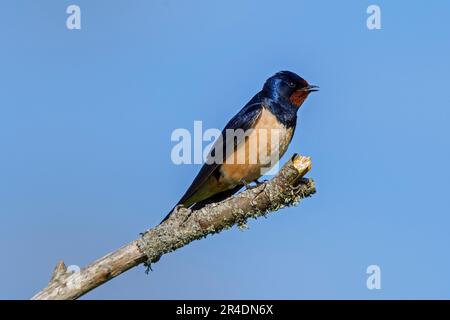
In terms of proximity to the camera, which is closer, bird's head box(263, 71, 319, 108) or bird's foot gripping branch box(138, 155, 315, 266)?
bird's foot gripping branch box(138, 155, 315, 266)

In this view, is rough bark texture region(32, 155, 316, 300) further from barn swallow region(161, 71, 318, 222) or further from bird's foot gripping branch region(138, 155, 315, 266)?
barn swallow region(161, 71, 318, 222)

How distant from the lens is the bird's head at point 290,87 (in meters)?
8.24

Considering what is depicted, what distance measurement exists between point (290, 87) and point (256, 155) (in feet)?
3.43

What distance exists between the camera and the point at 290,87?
831 centimetres

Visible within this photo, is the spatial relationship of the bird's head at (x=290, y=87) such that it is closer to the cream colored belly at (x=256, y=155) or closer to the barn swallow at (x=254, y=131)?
the barn swallow at (x=254, y=131)

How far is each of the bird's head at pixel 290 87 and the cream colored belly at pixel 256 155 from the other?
535mm

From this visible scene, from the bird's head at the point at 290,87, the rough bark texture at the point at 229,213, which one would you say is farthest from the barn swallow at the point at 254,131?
the rough bark texture at the point at 229,213

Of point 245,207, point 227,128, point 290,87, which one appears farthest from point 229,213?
point 290,87

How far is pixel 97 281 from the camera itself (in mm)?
5355

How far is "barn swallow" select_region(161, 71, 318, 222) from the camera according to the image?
764 cm

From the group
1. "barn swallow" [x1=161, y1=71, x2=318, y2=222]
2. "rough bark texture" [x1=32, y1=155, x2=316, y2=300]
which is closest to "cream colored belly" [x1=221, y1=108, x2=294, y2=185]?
"barn swallow" [x1=161, y1=71, x2=318, y2=222]
